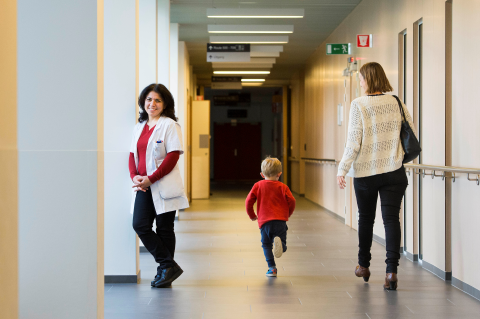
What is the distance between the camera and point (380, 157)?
387 centimetres

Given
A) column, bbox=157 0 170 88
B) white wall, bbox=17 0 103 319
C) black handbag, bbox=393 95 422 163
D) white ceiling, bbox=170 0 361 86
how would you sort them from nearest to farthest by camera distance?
white wall, bbox=17 0 103 319
black handbag, bbox=393 95 422 163
column, bbox=157 0 170 88
white ceiling, bbox=170 0 361 86

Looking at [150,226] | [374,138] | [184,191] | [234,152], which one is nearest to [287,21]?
[184,191]

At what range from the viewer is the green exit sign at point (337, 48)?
22.9 feet

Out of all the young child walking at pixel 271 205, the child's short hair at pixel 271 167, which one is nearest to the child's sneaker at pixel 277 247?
the young child walking at pixel 271 205

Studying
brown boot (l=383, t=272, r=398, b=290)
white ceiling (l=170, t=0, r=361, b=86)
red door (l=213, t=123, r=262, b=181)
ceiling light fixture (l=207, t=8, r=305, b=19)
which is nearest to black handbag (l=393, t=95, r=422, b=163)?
brown boot (l=383, t=272, r=398, b=290)

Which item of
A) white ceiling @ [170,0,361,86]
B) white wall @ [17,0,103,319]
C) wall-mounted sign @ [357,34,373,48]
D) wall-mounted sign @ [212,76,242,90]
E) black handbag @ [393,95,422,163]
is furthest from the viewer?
wall-mounted sign @ [212,76,242,90]

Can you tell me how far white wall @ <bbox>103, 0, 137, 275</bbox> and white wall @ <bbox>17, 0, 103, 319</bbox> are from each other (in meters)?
1.67

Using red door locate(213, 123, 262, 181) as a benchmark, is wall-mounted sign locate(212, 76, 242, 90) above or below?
above

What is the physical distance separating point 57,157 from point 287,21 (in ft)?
24.6

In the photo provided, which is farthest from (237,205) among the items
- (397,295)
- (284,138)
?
(397,295)

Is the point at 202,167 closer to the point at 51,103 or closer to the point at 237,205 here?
the point at 237,205

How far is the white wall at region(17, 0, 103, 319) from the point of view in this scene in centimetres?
249

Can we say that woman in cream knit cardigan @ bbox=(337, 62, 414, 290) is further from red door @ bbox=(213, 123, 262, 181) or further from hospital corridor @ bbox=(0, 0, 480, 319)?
red door @ bbox=(213, 123, 262, 181)

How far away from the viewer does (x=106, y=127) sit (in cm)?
426
